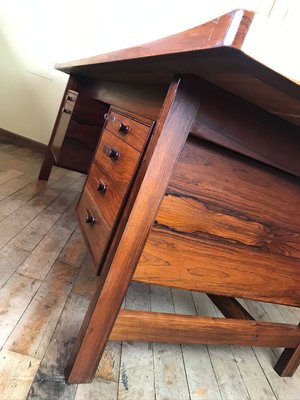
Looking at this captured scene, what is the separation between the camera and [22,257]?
1.17 metres

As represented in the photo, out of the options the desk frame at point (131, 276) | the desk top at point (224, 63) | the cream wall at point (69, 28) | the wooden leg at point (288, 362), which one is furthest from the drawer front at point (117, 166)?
the cream wall at point (69, 28)

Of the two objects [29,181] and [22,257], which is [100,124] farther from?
[22,257]

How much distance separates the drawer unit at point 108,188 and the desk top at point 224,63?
190 mm

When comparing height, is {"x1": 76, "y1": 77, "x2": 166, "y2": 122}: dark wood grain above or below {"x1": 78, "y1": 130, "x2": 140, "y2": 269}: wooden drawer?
above

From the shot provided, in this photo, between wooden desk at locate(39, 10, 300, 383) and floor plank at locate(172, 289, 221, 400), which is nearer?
wooden desk at locate(39, 10, 300, 383)

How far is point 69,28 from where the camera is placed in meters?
2.57

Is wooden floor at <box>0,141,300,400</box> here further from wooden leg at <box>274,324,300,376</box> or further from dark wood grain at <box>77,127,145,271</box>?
dark wood grain at <box>77,127,145,271</box>

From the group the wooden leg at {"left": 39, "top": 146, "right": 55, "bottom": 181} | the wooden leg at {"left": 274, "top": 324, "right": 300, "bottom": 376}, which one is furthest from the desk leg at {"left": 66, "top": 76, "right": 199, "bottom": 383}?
the wooden leg at {"left": 39, "top": 146, "right": 55, "bottom": 181}

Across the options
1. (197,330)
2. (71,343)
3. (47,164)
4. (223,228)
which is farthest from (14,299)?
(47,164)

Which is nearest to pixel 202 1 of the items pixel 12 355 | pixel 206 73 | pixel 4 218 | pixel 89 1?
pixel 89 1

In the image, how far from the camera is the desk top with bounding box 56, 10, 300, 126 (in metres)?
0.36

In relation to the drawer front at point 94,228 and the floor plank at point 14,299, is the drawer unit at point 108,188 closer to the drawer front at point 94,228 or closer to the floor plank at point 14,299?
the drawer front at point 94,228

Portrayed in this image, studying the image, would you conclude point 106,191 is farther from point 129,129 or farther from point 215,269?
point 215,269

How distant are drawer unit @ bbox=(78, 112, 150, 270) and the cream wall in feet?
6.10
